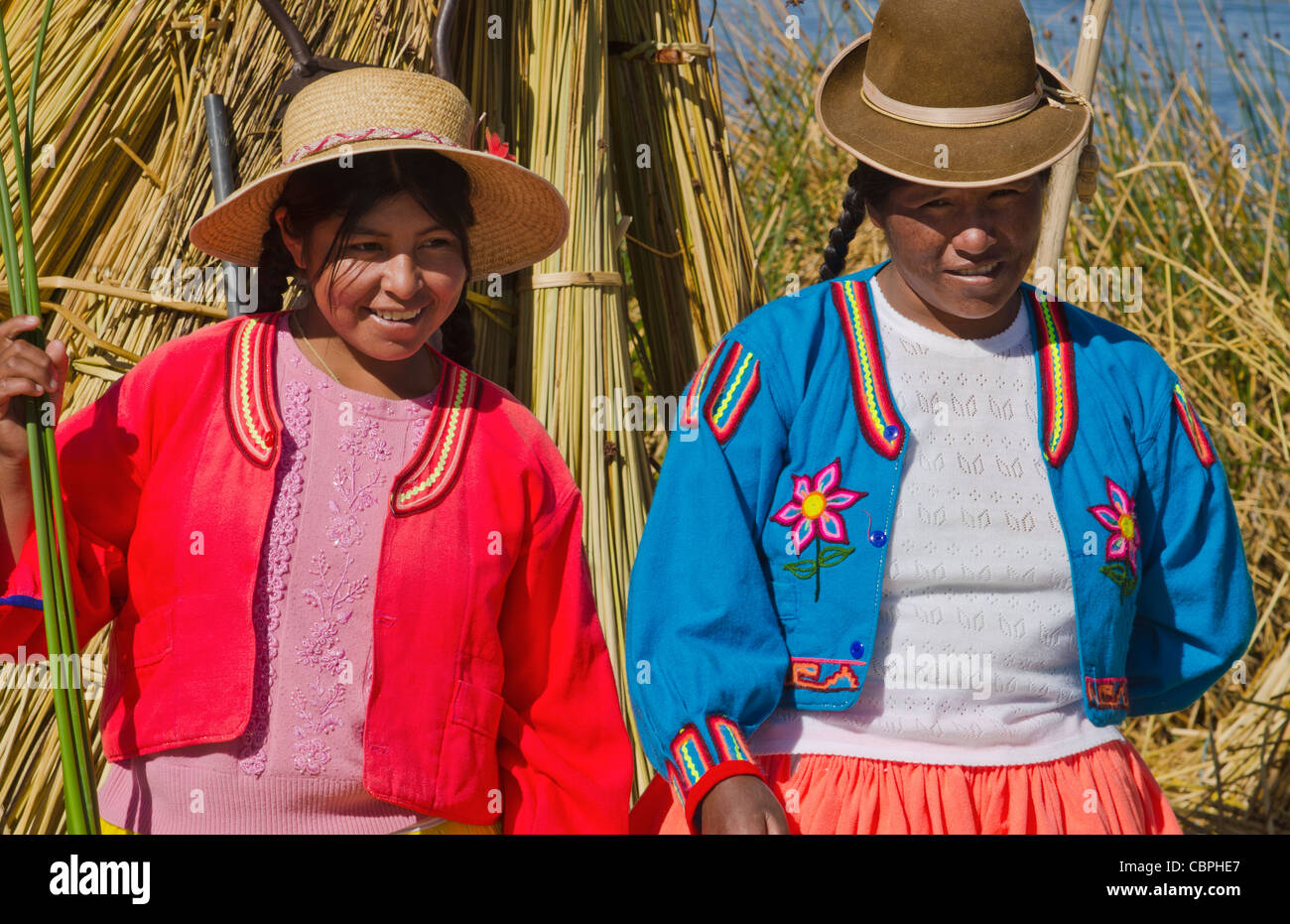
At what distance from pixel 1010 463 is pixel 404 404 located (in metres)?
0.67

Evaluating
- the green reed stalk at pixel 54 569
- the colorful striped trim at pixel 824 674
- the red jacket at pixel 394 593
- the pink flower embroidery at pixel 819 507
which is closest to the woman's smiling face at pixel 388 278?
the red jacket at pixel 394 593

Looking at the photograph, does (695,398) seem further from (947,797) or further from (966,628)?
(947,797)

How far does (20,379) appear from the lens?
1.38 m

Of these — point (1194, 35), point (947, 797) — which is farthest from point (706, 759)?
point (1194, 35)

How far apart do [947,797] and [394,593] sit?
24.0 inches

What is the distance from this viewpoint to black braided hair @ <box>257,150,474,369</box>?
1.61 m

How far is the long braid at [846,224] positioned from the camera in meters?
1.71

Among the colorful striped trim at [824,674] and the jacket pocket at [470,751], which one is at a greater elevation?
the colorful striped trim at [824,674]

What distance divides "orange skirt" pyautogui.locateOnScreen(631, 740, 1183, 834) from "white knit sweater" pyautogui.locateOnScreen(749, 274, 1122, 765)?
0.05 feet

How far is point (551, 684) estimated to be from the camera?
1677 millimetres

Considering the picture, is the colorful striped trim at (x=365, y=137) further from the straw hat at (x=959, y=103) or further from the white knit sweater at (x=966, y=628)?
the white knit sweater at (x=966, y=628)

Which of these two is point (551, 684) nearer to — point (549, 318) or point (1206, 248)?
point (549, 318)

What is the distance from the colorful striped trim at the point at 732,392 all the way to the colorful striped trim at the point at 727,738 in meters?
0.29
